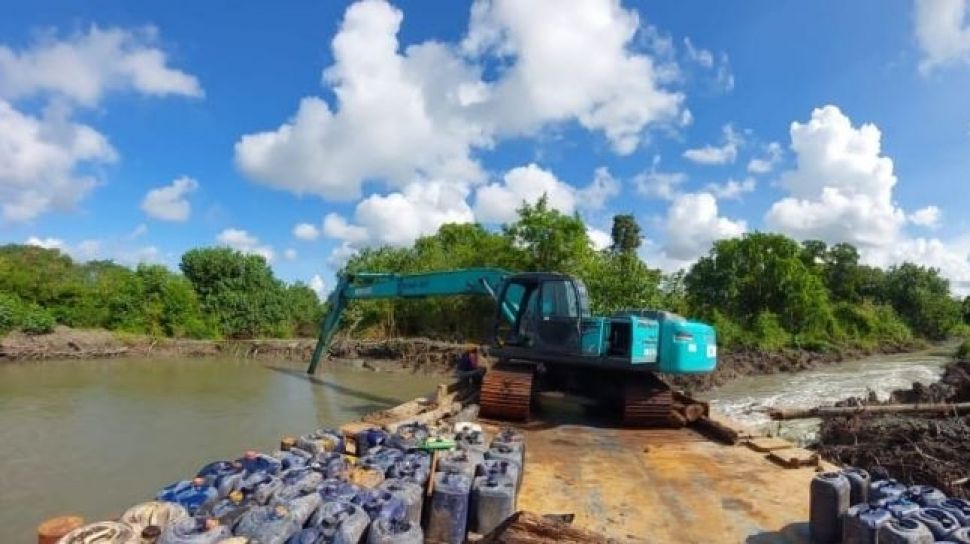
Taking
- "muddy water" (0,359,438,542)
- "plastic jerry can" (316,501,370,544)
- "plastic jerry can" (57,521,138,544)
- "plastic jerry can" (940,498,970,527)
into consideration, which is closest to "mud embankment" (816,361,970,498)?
"plastic jerry can" (940,498,970,527)

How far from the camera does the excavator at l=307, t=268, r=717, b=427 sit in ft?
26.8

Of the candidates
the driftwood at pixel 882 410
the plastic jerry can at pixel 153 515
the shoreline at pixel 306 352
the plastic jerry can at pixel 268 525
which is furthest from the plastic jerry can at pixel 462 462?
the shoreline at pixel 306 352

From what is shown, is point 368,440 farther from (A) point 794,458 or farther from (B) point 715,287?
A: (B) point 715,287

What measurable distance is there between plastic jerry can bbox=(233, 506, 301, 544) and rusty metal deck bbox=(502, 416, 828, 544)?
1.97 meters

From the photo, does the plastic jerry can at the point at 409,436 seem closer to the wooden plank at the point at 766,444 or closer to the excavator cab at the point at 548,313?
the excavator cab at the point at 548,313

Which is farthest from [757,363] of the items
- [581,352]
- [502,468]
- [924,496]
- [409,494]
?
[409,494]

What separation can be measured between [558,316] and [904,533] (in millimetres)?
5678

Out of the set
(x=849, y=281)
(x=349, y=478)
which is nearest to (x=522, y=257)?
(x=349, y=478)

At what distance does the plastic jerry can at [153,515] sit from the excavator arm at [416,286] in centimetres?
668

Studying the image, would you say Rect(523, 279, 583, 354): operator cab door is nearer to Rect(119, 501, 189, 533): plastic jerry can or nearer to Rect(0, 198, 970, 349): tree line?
Rect(119, 501, 189, 533): plastic jerry can

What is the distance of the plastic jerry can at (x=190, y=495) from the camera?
389 centimetres

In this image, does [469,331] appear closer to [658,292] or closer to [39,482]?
[658,292]

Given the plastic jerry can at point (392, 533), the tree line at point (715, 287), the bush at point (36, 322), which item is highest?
the tree line at point (715, 287)

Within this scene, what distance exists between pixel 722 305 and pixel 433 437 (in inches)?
1483
